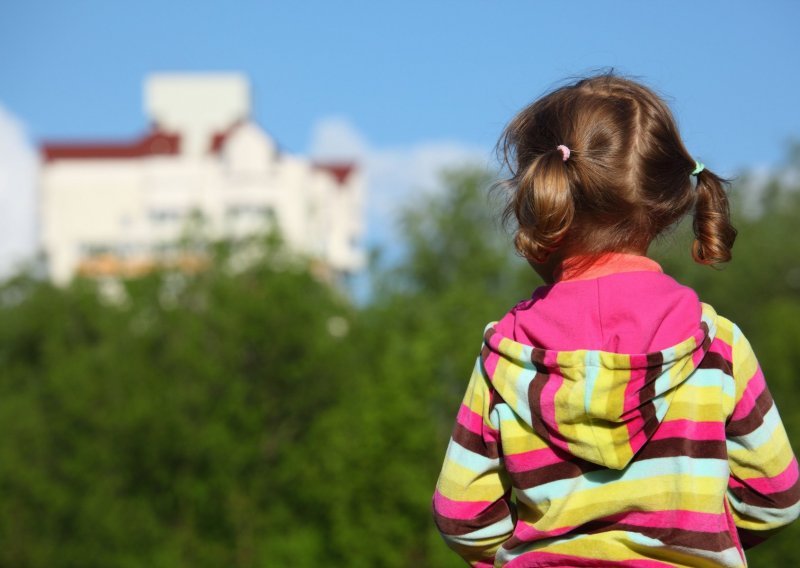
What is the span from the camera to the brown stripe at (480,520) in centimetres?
246

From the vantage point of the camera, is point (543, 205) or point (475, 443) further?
point (475, 443)

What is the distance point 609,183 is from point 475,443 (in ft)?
1.62

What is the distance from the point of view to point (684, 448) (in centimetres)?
231

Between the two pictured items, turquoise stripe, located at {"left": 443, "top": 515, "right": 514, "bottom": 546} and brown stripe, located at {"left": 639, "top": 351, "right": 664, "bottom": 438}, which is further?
turquoise stripe, located at {"left": 443, "top": 515, "right": 514, "bottom": 546}

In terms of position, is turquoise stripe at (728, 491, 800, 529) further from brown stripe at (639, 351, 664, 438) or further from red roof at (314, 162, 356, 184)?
red roof at (314, 162, 356, 184)

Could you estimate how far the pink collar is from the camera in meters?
2.39

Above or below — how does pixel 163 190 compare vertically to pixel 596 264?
below

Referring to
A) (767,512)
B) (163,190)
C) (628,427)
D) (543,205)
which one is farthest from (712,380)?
(163,190)

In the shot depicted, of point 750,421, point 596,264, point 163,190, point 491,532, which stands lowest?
point 163,190

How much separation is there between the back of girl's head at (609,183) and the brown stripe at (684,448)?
1.02 ft

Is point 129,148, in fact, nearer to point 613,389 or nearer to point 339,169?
point 339,169

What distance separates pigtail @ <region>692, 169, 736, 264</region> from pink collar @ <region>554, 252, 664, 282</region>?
0.28 feet

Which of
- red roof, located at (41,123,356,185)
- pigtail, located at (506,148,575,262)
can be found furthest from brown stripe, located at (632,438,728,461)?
red roof, located at (41,123,356,185)

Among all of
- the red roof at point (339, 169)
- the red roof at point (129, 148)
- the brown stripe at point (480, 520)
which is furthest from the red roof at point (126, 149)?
the brown stripe at point (480, 520)
